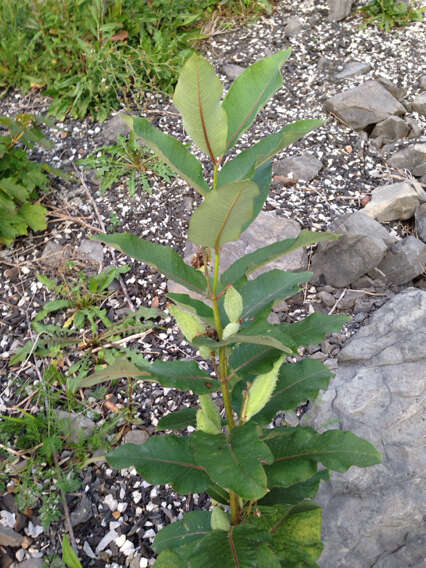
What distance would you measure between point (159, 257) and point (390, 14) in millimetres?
4221

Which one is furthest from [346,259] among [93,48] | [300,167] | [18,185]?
[93,48]

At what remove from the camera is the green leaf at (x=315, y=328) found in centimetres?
133

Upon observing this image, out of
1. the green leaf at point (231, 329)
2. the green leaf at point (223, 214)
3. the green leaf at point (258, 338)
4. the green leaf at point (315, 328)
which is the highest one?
the green leaf at point (223, 214)

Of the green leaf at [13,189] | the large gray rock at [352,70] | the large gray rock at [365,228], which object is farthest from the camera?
the large gray rock at [352,70]

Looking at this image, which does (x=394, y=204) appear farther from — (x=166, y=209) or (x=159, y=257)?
(x=159, y=257)

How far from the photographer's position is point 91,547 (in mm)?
2051

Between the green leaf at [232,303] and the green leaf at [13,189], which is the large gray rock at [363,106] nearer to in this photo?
the green leaf at [13,189]

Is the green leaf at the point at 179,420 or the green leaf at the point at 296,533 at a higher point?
the green leaf at the point at 179,420

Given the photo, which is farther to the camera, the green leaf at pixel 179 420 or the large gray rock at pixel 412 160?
the large gray rock at pixel 412 160

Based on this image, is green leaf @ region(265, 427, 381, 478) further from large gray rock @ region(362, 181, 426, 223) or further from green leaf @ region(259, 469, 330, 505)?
large gray rock @ region(362, 181, 426, 223)

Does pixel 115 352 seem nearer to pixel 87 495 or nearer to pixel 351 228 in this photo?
pixel 87 495

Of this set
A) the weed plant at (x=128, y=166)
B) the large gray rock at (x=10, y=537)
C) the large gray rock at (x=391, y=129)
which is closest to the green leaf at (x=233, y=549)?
the large gray rock at (x=10, y=537)

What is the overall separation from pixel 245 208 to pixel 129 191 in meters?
2.46

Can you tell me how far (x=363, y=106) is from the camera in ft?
11.9
